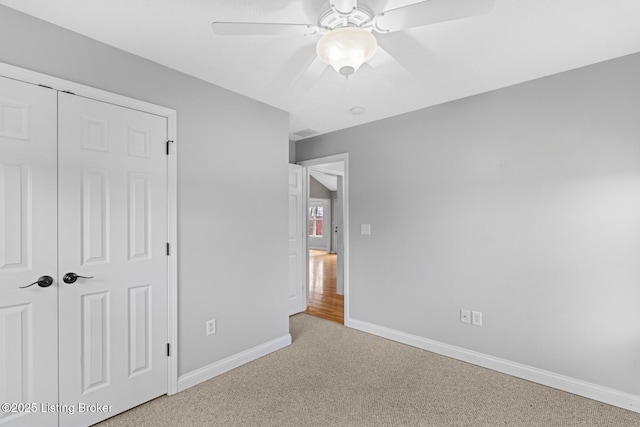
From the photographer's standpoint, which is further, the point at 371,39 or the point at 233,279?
the point at 233,279

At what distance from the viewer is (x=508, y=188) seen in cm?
259

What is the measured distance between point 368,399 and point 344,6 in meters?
2.43

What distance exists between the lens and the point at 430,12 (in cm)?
129

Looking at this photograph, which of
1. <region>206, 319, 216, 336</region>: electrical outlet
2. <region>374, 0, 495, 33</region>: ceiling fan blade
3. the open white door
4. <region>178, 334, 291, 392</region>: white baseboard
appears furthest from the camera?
the open white door

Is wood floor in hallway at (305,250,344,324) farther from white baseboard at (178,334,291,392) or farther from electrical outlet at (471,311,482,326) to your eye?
electrical outlet at (471,311,482,326)

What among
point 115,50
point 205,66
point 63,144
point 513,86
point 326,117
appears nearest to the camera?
point 63,144

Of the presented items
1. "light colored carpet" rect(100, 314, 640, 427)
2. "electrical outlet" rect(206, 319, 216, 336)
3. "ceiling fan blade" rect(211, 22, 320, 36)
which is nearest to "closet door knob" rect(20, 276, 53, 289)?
"light colored carpet" rect(100, 314, 640, 427)

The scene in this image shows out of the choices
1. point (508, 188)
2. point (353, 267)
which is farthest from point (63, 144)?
point (508, 188)

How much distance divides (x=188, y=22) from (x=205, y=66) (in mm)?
517

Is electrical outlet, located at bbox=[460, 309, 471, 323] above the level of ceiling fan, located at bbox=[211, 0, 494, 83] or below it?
below

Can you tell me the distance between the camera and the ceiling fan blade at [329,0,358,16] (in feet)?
4.47

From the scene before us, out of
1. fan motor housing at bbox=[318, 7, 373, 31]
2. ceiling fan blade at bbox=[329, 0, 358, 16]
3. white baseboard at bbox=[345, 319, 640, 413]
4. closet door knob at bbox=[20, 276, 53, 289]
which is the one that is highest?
fan motor housing at bbox=[318, 7, 373, 31]

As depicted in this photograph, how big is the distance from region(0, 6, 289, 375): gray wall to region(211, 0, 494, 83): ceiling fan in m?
1.03

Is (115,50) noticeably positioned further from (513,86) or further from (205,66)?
(513,86)
